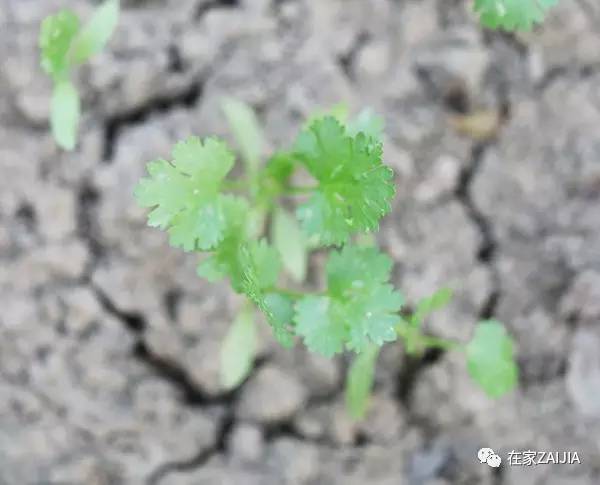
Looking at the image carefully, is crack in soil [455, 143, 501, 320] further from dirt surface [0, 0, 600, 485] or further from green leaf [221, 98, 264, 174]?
green leaf [221, 98, 264, 174]

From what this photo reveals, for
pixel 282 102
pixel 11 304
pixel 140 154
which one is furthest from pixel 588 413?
pixel 11 304

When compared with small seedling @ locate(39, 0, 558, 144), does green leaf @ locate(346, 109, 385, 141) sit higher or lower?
lower

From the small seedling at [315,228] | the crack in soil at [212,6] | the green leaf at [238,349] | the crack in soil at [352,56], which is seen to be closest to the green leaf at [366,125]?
the small seedling at [315,228]

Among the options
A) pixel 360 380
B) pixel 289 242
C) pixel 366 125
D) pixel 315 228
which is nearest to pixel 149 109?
pixel 289 242

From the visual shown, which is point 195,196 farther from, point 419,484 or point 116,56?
point 419,484

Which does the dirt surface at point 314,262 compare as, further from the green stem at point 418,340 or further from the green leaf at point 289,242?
the green leaf at point 289,242

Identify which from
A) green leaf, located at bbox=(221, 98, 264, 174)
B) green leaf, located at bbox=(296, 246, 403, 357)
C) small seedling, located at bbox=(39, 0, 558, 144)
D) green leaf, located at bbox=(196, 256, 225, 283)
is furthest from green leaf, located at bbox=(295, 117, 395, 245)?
green leaf, located at bbox=(221, 98, 264, 174)
